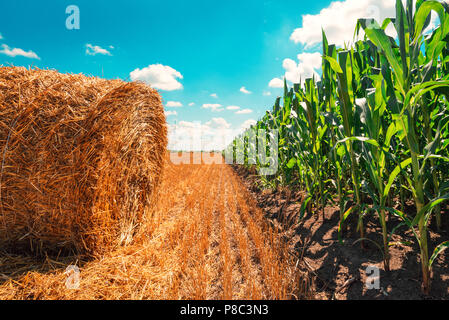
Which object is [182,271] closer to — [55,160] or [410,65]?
[55,160]

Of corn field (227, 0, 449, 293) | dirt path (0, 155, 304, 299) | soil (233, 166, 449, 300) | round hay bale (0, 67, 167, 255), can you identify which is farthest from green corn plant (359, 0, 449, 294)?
round hay bale (0, 67, 167, 255)

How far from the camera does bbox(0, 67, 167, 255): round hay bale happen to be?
85.4 inches

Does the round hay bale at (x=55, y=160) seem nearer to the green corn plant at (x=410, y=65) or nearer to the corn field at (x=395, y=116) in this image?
the corn field at (x=395, y=116)

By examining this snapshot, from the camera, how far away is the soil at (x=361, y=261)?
1.56m

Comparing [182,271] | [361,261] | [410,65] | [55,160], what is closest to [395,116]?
[410,65]

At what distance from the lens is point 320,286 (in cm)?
187

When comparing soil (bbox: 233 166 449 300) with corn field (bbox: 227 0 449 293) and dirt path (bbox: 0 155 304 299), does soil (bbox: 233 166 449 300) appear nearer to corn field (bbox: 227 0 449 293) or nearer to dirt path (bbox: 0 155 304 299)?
corn field (bbox: 227 0 449 293)

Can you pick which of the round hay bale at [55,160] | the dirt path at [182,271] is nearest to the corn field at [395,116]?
the dirt path at [182,271]

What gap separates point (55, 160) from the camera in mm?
2178

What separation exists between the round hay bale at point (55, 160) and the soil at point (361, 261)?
87.5 inches

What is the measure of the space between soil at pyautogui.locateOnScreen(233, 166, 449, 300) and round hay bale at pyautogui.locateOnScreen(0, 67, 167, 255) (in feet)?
7.29
